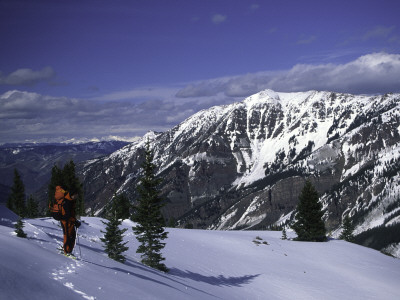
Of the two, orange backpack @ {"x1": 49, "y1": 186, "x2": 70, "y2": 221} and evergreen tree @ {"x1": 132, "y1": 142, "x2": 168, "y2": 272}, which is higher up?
orange backpack @ {"x1": 49, "y1": 186, "x2": 70, "y2": 221}

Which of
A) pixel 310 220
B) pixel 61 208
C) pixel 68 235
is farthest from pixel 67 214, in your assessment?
pixel 310 220

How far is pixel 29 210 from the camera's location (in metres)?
71.2

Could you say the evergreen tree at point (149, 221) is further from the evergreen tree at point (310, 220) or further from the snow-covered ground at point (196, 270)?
the evergreen tree at point (310, 220)

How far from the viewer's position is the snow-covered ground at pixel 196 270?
11094 mm

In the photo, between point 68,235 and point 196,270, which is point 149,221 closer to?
point 196,270

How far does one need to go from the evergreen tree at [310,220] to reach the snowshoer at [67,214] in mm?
44725

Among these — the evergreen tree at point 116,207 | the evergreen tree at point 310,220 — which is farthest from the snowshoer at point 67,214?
the evergreen tree at point 310,220

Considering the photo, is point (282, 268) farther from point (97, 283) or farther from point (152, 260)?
point (97, 283)

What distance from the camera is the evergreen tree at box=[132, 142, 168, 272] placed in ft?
89.7

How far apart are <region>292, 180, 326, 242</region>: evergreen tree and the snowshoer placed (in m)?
44.7

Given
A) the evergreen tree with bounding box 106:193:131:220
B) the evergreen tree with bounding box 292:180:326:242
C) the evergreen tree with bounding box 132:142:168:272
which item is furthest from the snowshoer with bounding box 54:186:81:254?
the evergreen tree with bounding box 292:180:326:242

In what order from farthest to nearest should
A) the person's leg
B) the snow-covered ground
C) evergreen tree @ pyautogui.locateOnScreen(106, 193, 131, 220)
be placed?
evergreen tree @ pyautogui.locateOnScreen(106, 193, 131, 220) → the person's leg → the snow-covered ground

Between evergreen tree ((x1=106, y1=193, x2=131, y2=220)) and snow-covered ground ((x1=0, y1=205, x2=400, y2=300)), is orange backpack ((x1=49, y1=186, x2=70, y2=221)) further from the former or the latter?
evergreen tree ((x1=106, y1=193, x2=131, y2=220))

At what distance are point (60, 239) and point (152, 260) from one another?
23.6 ft
